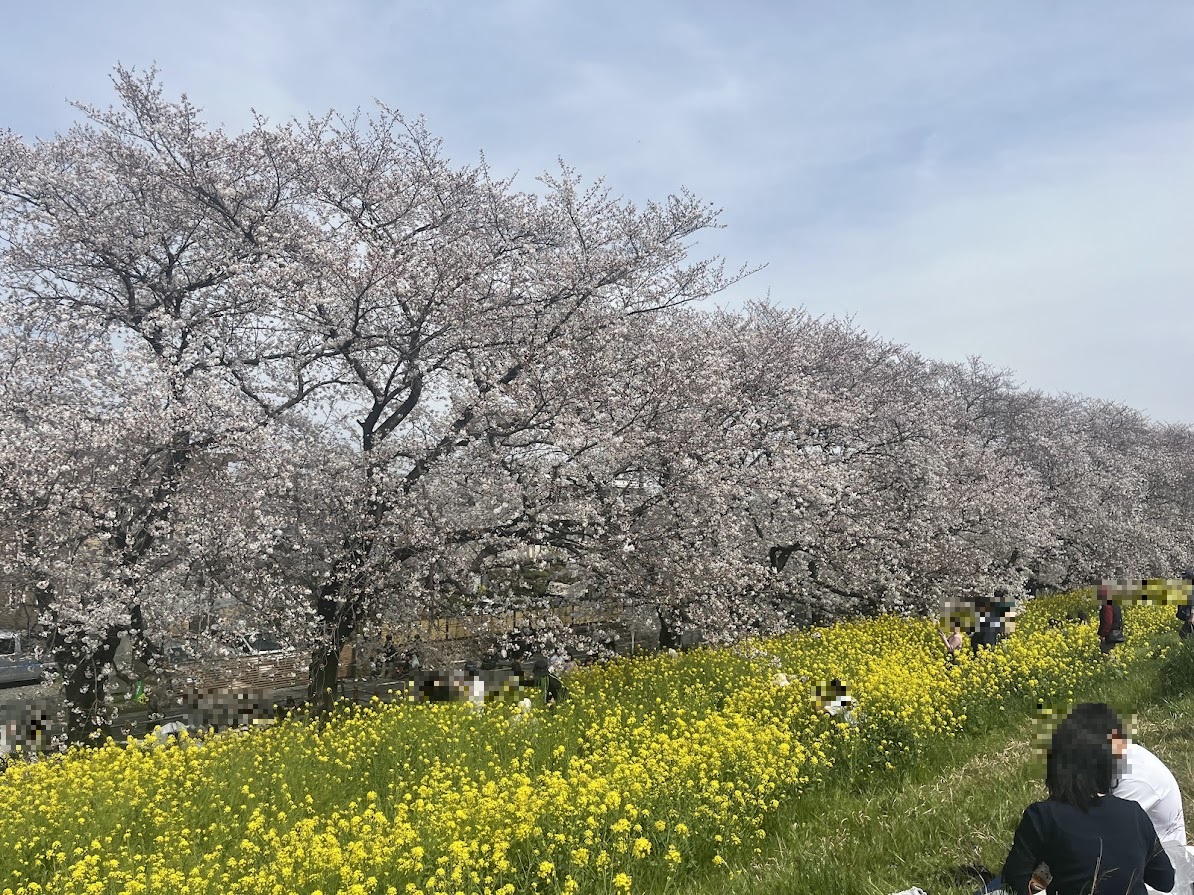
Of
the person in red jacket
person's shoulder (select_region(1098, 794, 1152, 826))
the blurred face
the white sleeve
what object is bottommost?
the person in red jacket

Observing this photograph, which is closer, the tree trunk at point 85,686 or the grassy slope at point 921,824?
the grassy slope at point 921,824

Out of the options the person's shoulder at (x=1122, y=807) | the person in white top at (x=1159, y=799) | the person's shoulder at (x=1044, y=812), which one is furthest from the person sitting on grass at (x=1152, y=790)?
the person's shoulder at (x=1044, y=812)

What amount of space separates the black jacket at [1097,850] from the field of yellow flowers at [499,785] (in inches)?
81.5

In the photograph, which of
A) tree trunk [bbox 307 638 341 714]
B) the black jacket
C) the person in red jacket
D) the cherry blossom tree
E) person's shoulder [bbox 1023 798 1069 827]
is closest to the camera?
the black jacket

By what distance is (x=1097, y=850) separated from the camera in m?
3.38

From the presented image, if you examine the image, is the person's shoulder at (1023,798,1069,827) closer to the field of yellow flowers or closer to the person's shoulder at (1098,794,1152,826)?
the person's shoulder at (1098,794,1152,826)

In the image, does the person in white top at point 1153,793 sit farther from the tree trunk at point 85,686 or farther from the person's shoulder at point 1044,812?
the tree trunk at point 85,686

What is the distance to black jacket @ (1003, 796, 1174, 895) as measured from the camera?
337 centimetres

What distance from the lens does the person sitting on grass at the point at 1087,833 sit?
338cm

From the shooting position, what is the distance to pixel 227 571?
9453mm

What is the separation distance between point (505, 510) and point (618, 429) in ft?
6.37

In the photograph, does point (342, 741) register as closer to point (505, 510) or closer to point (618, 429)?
point (505, 510)

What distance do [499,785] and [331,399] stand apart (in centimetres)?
686

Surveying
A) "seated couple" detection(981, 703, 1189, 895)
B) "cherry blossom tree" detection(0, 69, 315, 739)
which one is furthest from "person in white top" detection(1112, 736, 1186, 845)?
"cherry blossom tree" detection(0, 69, 315, 739)
